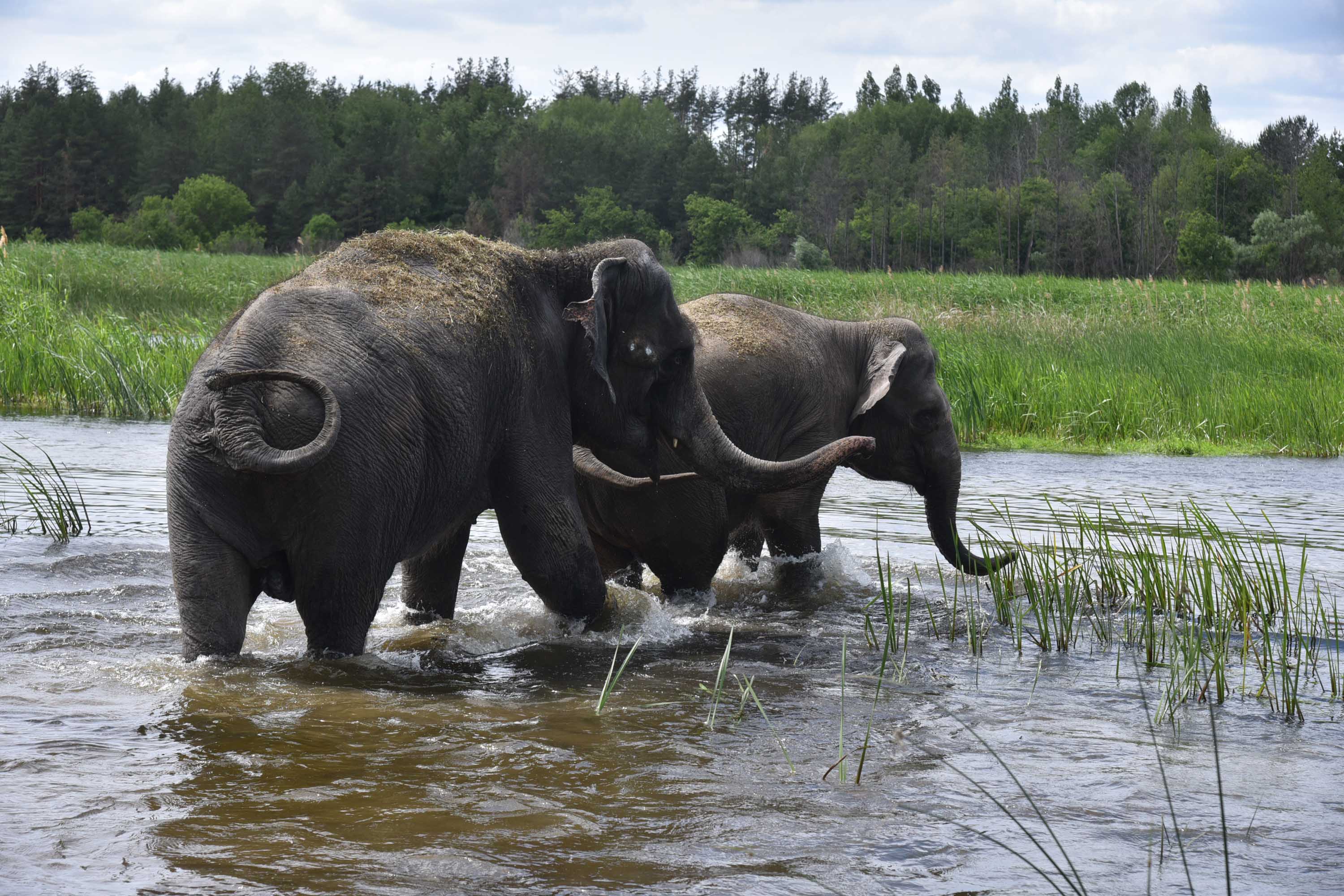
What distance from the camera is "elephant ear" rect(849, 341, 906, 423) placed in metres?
8.12

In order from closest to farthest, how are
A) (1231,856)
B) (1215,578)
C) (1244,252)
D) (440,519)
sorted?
(1231,856) < (440,519) < (1215,578) < (1244,252)

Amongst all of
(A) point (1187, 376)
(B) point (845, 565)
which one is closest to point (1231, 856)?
(B) point (845, 565)

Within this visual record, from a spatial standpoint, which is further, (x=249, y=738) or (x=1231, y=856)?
(x=249, y=738)

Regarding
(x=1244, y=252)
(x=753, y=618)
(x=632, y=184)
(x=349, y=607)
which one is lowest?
(x=753, y=618)

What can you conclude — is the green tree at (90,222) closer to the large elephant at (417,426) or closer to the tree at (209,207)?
the tree at (209,207)

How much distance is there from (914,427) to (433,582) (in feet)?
11.0

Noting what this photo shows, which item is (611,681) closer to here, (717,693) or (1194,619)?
(717,693)

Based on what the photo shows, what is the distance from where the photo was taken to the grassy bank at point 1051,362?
15312 millimetres

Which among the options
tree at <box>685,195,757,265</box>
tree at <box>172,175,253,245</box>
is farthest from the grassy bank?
tree at <box>172,175,253,245</box>

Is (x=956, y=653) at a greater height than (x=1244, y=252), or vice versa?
(x=1244, y=252)

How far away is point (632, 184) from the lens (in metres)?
113

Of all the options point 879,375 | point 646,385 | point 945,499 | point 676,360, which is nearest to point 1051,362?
point 945,499

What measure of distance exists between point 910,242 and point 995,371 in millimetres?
84924

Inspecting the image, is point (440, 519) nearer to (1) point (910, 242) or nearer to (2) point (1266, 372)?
(2) point (1266, 372)
